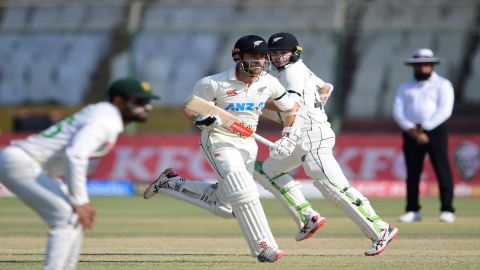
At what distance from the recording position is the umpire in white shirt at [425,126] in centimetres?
1228

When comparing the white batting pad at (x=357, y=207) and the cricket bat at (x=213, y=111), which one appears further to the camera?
→ the white batting pad at (x=357, y=207)

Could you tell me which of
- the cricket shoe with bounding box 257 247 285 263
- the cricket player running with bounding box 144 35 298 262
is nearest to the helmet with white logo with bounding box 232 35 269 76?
the cricket player running with bounding box 144 35 298 262

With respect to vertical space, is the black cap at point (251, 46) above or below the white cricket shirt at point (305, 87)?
above

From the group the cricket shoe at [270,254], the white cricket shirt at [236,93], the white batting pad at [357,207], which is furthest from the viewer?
the white batting pad at [357,207]

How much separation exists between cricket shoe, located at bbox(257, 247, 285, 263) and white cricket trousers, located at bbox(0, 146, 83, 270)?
196 cm

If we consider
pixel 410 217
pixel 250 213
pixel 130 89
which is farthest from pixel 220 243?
pixel 130 89

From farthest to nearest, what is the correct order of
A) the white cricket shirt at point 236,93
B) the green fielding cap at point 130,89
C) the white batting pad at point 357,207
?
the white batting pad at point 357,207 < the white cricket shirt at point 236,93 < the green fielding cap at point 130,89

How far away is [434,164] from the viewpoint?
1238 centimetres

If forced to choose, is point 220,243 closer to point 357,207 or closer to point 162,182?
point 162,182

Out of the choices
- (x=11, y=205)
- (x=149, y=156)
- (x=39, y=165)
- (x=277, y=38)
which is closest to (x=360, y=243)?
(x=277, y=38)

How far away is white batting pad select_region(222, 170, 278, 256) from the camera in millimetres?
7742

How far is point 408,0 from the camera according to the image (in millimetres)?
23375

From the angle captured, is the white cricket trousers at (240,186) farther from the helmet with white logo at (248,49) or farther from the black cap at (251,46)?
the black cap at (251,46)

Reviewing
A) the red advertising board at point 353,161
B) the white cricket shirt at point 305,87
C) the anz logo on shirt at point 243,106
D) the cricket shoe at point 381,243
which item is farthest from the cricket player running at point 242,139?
the red advertising board at point 353,161
